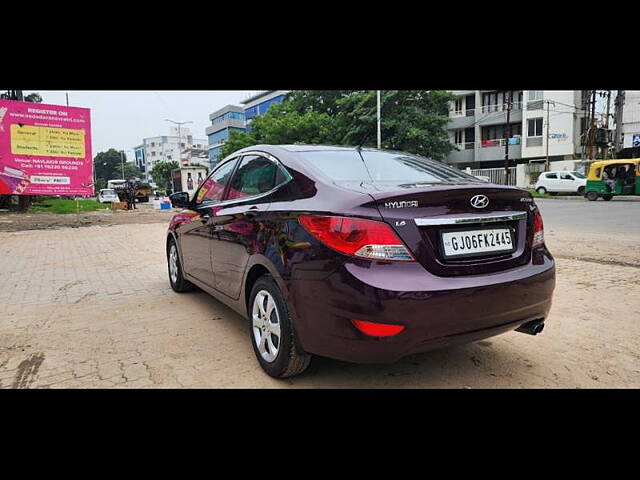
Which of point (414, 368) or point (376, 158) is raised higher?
point (376, 158)

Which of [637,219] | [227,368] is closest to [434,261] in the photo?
[227,368]

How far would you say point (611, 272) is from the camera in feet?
19.6

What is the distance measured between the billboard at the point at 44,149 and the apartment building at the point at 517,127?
1104 inches

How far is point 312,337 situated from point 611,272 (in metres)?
5.15

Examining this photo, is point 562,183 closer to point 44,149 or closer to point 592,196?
point 592,196

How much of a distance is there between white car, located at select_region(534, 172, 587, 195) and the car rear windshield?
27.3 meters

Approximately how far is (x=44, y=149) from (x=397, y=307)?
64.3 ft

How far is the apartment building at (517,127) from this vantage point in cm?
3575

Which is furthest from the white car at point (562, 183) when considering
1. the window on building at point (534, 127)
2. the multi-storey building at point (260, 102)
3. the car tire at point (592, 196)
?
the multi-storey building at point (260, 102)

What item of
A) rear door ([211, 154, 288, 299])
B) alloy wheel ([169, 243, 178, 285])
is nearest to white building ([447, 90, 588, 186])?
alloy wheel ([169, 243, 178, 285])

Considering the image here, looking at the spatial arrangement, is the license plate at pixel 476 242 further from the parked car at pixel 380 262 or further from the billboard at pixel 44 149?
the billboard at pixel 44 149

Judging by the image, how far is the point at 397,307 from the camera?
2262 mm

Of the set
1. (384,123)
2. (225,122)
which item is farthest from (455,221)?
(225,122)
